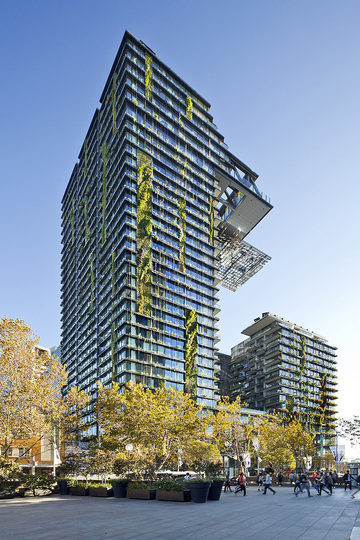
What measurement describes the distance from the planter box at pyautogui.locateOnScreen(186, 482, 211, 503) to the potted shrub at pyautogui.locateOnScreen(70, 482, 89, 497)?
11148mm

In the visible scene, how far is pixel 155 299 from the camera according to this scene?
96.4 meters

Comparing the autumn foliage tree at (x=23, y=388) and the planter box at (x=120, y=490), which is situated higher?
the autumn foliage tree at (x=23, y=388)

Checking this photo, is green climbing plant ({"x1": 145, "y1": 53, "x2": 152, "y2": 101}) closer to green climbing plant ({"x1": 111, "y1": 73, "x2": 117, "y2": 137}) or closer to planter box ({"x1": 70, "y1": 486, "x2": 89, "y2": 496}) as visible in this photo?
green climbing plant ({"x1": 111, "y1": 73, "x2": 117, "y2": 137})

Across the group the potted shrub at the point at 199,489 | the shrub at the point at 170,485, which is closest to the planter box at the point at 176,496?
the shrub at the point at 170,485

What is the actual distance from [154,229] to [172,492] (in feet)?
250

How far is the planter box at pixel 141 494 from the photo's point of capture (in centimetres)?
2648

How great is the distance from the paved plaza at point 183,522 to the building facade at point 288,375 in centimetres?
12763

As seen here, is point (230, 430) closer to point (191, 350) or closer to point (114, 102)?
point (191, 350)

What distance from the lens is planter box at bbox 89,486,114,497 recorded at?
30312 mm

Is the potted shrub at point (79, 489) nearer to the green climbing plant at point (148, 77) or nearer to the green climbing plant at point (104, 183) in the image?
the green climbing plant at point (104, 183)

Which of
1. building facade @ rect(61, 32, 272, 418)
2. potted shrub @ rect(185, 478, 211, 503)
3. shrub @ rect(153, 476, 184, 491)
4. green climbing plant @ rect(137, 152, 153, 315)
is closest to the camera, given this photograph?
potted shrub @ rect(185, 478, 211, 503)

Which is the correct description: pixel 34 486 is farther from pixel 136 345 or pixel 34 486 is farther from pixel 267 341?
pixel 267 341

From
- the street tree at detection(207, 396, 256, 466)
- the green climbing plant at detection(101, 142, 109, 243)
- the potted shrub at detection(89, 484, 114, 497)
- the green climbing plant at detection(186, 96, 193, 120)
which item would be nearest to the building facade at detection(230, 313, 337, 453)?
the green climbing plant at detection(101, 142, 109, 243)

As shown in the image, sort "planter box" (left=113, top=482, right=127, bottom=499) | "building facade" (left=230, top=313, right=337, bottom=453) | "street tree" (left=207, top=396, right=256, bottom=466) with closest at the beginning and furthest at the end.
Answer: "planter box" (left=113, top=482, right=127, bottom=499), "street tree" (left=207, top=396, right=256, bottom=466), "building facade" (left=230, top=313, right=337, bottom=453)
